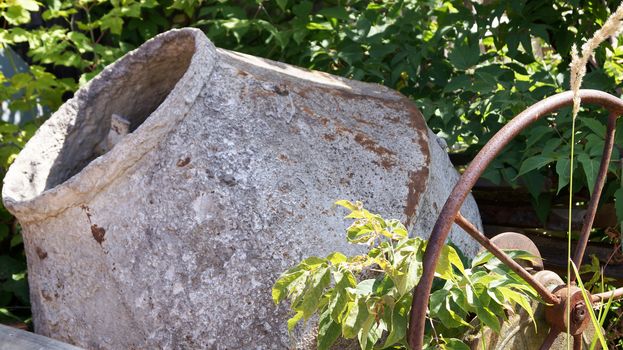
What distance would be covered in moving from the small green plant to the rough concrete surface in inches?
9.8

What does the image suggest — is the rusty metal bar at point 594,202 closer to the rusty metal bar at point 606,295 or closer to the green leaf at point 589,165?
the rusty metal bar at point 606,295

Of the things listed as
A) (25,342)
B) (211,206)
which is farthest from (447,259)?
(25,342)

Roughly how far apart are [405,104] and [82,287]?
3.54ft

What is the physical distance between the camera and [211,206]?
1.95 meters

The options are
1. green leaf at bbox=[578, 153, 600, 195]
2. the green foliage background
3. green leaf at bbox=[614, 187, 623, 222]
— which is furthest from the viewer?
the green foliage background

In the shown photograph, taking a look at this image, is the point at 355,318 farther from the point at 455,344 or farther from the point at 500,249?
the point at 500,249

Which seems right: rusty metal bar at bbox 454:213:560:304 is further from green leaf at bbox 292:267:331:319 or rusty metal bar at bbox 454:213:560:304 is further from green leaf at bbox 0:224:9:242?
green leaf at bbox 0:224:9:242

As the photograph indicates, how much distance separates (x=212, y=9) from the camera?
3.52m

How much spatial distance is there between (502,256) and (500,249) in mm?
85

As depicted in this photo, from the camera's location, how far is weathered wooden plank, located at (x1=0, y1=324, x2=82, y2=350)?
65.3 inches

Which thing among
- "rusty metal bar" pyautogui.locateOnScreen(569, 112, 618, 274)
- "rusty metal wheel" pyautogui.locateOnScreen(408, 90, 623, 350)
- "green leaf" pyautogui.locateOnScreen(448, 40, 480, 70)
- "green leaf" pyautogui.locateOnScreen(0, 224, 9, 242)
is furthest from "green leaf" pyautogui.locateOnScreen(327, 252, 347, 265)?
"green leaf" pyautogui.locateOnScreen(0, 224, 9, 242)

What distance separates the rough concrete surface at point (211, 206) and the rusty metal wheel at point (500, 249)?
429 millimetres

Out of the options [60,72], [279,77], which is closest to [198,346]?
[279,77]

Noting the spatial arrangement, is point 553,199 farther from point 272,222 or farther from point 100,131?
point 100,131
